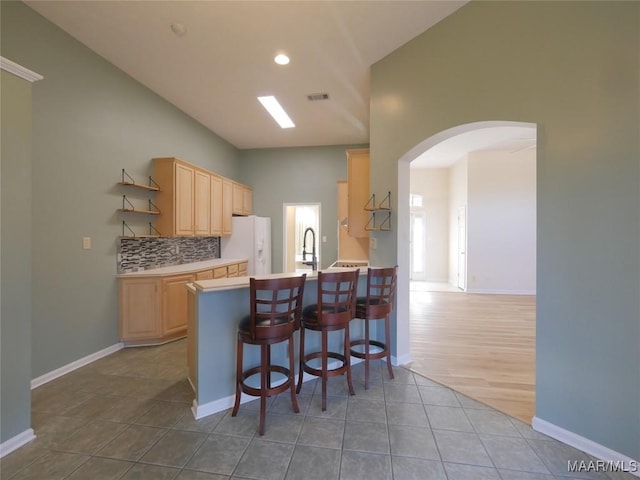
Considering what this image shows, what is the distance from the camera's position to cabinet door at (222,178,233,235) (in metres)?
5.24

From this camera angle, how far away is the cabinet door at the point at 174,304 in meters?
3.50

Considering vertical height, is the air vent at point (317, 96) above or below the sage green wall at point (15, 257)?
above

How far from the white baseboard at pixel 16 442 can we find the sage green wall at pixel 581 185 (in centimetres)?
349

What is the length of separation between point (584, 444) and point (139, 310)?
424 centimetres

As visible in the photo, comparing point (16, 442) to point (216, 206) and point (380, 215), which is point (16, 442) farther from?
point (216, 206)

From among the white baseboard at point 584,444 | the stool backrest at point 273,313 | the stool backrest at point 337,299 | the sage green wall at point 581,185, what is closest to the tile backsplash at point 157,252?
the stool backrest at point 273,313

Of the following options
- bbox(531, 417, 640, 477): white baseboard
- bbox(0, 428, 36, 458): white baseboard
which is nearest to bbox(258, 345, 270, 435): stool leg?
bbox(0, 428, 36, 458): white baseboard

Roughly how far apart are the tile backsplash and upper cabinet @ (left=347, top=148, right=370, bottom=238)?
2750 millimetres

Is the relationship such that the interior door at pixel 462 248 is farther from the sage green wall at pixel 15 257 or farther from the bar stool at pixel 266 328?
the sage green wall at pixel 15 257

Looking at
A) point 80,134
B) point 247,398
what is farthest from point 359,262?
point 80,134

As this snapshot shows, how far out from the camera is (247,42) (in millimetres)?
2941

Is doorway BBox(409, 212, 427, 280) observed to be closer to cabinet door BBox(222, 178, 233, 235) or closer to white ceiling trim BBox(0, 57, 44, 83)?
cabinet door BBox(222, 178, 233, 235)

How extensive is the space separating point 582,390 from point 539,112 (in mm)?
1865
